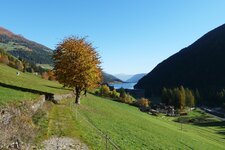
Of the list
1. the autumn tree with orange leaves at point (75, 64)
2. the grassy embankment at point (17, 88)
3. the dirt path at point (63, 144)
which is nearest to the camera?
the dirt path at point (63, 144)

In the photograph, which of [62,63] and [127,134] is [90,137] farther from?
[62,63]

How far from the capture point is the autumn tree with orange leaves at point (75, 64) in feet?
184

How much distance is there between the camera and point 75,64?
55750mm

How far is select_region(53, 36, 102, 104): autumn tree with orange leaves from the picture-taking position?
184 feet

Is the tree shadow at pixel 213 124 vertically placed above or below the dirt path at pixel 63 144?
below

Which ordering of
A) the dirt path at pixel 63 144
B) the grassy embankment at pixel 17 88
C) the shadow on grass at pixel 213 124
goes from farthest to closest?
the shadow on grass at pixel 213 124 → the grassy embankment at pixel 17 88 → the dirt path at pixel 63 144

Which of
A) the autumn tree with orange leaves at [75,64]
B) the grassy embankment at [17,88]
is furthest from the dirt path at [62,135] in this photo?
the autumn tree with orange leaves at [75,64]

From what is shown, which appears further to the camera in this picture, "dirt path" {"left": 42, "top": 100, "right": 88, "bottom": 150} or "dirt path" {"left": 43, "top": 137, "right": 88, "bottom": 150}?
"dirt path" {"left": 42, "top": 100, "right": 88, "bottom": 150}

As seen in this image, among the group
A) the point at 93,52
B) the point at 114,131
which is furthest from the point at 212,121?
the point at 114,131

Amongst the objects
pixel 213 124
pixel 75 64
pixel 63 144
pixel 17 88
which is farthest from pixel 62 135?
pixel 213 124

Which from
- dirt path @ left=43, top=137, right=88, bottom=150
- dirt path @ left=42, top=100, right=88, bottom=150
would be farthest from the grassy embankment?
dirt path @ left=43, top=137, right=88, bottom=150

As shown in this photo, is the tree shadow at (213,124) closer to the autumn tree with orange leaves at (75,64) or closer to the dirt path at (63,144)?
the autumn tree with orange leaves at (75,64)

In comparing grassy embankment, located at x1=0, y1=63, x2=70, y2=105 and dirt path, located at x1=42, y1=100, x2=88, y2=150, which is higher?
grassy embankment, located at x1=0, y1=63, x2=70, y2=105

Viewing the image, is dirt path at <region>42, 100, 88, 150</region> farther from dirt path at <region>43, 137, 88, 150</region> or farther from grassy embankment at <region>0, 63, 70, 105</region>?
grassy embankment at <region>0, 63, 70, 105</region>
